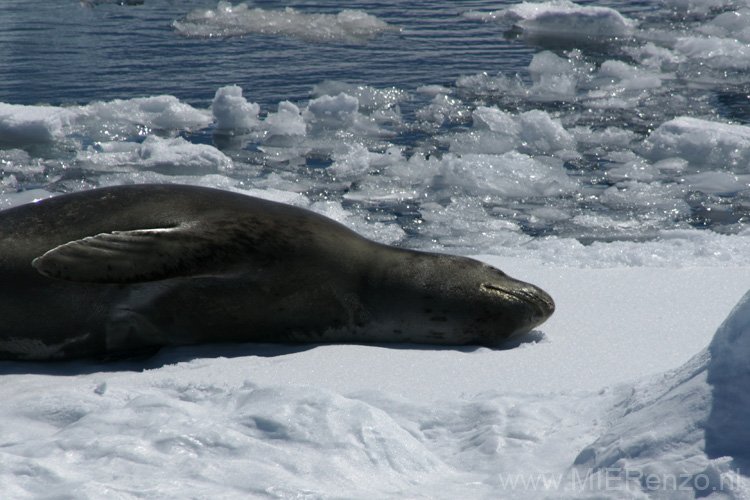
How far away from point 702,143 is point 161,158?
14.1 ft

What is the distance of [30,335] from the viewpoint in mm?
3010

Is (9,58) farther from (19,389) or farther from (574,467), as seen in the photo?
(574,467)

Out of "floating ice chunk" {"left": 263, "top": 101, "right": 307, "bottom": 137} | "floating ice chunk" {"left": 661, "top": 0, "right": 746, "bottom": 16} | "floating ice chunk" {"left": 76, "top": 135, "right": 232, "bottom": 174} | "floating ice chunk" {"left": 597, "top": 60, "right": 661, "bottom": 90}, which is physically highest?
"floating ice chunk" {"left": 661, "top": 0, "right": 746, "bottom": 16}

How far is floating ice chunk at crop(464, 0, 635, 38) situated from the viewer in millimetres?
11742

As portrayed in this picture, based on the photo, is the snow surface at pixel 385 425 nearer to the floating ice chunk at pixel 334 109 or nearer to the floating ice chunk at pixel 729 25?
the floating ice chunk at pixel 334 109

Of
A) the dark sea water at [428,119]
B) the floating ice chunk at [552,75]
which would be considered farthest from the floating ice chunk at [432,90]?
the floating ice chunk at [552,75]

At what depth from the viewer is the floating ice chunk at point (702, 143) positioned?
6.38 metres

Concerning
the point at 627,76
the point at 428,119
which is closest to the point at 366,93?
the point at 428,119

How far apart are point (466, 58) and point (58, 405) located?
29.9ft

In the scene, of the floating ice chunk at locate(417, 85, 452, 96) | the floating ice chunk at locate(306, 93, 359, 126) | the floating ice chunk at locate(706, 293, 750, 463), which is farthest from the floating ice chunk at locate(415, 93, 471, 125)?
the floating ice chunk at locate(706, 293, 750, 463)

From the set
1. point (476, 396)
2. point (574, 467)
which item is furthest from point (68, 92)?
point (574, 467)

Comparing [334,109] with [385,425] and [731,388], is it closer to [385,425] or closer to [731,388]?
[385,425]

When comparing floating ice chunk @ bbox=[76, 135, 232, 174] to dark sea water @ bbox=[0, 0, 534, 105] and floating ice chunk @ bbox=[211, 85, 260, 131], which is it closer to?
floating ice chunk @ bbox=[211, 85, 260, 131]

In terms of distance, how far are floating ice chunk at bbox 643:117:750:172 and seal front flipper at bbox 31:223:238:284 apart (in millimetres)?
4636
